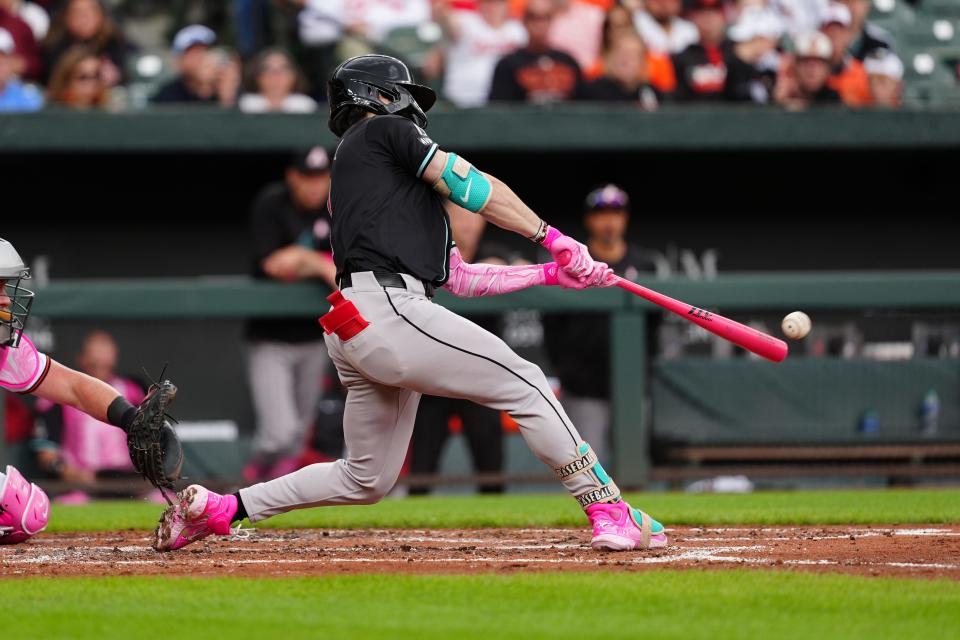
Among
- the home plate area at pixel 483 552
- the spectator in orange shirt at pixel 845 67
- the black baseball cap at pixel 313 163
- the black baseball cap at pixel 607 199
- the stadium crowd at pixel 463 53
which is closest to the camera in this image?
the home plate area at pixel 483 552

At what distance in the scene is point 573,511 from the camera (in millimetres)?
6527

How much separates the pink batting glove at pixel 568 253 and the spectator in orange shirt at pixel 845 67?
6.52 meters

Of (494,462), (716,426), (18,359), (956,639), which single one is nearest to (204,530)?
(18,359)

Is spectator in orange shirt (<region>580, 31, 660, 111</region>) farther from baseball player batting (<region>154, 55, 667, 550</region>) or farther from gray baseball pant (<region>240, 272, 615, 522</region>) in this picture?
gray baseball pant (<region>240, 272, 615, 522</region>)

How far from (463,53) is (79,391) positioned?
5825mm

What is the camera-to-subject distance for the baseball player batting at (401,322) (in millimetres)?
4535

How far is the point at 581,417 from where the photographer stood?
835cm

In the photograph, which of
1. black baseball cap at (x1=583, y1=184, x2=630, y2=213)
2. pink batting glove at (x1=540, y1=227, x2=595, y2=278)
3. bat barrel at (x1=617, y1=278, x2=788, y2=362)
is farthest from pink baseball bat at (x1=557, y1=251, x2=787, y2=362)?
black baseball cap at (x1=583, y1=184, x2=630, y2=213)

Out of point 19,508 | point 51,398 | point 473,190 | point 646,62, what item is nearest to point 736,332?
point 473,190

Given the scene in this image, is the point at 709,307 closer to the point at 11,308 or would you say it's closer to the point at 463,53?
the point at 463,53

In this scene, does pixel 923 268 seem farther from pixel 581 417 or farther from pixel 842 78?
pixel 581 417

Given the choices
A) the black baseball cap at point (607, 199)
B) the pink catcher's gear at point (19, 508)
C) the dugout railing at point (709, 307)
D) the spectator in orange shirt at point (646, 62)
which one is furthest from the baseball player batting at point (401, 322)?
the spectator in orange shirt at point (646, 62)

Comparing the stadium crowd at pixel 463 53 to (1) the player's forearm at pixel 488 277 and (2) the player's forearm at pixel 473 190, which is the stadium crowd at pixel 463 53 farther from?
(2) the player's forearm at pixel 473 190

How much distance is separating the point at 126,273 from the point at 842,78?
18.2 ft
